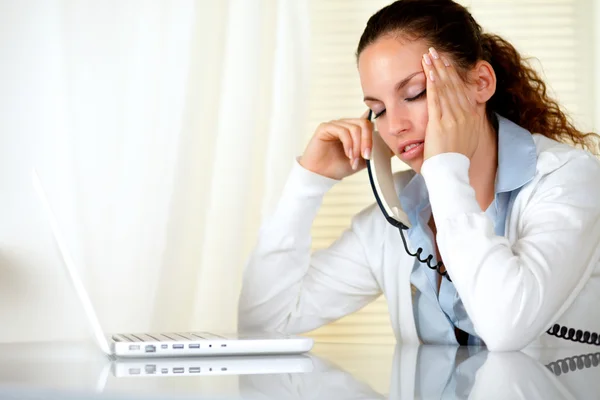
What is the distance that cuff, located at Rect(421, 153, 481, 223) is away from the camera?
125cm

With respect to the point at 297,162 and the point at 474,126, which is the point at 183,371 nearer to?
the point at 474,126

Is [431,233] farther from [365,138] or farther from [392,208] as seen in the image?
[365,138]

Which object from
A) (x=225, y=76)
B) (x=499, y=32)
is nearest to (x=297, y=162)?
(x=225, y=76)

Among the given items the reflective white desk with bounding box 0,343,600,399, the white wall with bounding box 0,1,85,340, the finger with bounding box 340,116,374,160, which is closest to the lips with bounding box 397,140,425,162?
the finger with bounding box 340,116,374,160

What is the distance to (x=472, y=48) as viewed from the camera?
1.54 meters

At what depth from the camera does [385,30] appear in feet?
4.95

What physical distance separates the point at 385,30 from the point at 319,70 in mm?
1252

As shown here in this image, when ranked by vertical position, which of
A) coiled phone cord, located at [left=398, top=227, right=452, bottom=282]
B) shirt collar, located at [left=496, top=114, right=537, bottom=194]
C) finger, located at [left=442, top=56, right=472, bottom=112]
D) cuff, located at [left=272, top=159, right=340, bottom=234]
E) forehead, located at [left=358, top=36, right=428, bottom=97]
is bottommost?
coiled phone cord, located at [left=398, top=227, right=452, bottom=282]

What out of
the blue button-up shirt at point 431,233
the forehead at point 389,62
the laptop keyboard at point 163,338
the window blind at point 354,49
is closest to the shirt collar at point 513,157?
the blue button-up shirt at point 431,233

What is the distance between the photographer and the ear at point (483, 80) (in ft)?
Answer: 5.07

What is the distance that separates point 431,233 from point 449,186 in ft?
1.11

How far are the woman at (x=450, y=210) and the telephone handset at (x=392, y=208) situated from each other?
0.05ft

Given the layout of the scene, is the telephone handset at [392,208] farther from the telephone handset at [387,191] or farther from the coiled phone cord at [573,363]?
the coiled phone cord at [573,363]

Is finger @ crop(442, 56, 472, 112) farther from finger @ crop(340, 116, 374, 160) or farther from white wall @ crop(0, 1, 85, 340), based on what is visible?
white wall @ crop(0, 1, 85, 340)
